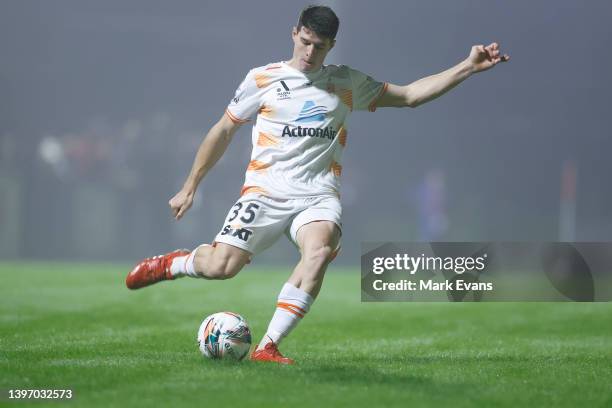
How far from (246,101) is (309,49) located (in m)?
0.54

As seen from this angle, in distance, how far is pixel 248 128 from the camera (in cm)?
2295

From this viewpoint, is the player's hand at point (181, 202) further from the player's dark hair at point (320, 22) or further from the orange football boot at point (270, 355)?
the player's dark hair at point (320, 22)

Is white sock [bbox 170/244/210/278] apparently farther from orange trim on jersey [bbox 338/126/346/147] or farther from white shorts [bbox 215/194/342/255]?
orange trim on jersey [bbox 338/126/346/147]

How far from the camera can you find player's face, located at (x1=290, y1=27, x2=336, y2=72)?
6250 mm

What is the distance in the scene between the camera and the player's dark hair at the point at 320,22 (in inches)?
243

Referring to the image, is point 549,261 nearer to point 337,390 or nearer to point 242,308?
point 242,308

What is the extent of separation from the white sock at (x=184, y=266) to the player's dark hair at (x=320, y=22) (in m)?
1.48

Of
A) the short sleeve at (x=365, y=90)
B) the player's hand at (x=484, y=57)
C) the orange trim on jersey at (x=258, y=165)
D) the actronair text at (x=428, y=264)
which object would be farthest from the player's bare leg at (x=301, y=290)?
the actronair text at (x=428, y=264)

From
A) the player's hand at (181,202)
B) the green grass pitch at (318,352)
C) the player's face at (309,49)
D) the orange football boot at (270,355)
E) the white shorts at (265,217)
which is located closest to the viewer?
the green grass pitch at (318,352)

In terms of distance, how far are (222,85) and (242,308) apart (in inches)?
524

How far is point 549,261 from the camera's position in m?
15.5

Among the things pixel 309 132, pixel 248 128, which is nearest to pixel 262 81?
pixel 309 132

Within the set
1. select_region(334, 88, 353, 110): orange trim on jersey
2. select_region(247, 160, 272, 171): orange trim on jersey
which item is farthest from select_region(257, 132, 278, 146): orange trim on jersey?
select_region(334, 88, 353, 110): orange trim on jersey

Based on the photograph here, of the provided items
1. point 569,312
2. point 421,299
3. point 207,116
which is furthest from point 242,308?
point 207,116
